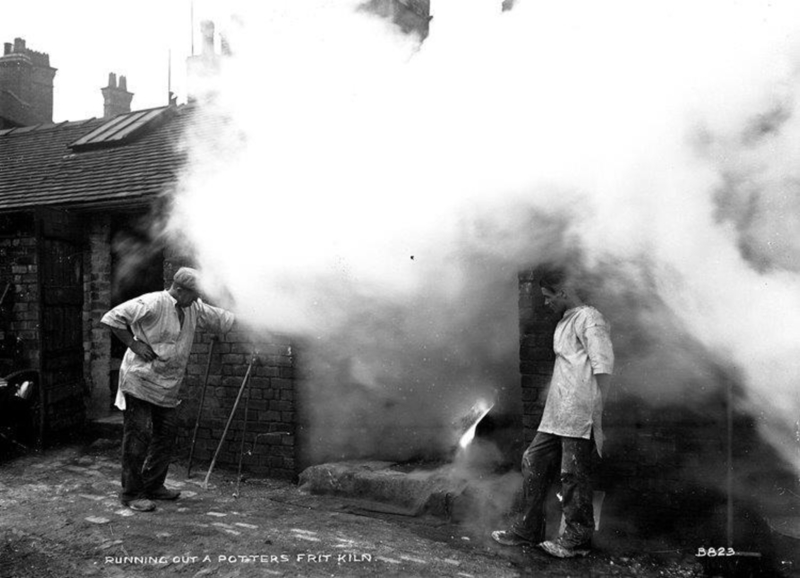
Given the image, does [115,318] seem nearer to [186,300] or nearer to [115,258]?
[186,300]

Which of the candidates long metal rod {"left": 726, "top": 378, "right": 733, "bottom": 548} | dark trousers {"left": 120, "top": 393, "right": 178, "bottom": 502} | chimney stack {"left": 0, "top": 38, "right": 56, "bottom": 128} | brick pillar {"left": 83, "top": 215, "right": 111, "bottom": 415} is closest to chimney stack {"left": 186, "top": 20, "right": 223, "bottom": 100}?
brick pillar {"left": 83, "top": 215, "right": 111, "bottom": 415}

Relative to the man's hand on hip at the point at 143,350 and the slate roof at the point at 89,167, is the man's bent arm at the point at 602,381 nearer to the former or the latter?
the man's hand on hip at the point at 143,350

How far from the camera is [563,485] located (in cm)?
391

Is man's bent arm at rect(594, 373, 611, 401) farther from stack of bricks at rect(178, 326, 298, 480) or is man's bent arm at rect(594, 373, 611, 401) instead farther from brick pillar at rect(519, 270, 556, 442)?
stack of bricks at rect(178, 326, 298, 480)

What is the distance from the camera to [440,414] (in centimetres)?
576

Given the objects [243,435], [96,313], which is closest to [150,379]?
[243,435]

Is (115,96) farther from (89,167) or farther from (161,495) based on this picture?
(161,495)

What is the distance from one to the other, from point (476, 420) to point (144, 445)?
281 centimetres

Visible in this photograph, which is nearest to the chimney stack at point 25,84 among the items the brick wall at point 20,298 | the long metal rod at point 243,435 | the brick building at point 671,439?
the brick wall at point 20,298

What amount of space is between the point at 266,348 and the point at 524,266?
8.77 feet

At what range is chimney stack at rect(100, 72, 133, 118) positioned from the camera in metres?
18.6

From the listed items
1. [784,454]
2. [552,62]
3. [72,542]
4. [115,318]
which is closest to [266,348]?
[115,318]

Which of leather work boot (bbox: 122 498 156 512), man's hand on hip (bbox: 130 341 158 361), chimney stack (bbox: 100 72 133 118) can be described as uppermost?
chimney stack (bbox: 100 72 133 118)

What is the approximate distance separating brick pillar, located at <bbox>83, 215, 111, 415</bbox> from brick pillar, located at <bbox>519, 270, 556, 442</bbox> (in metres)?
5.54
